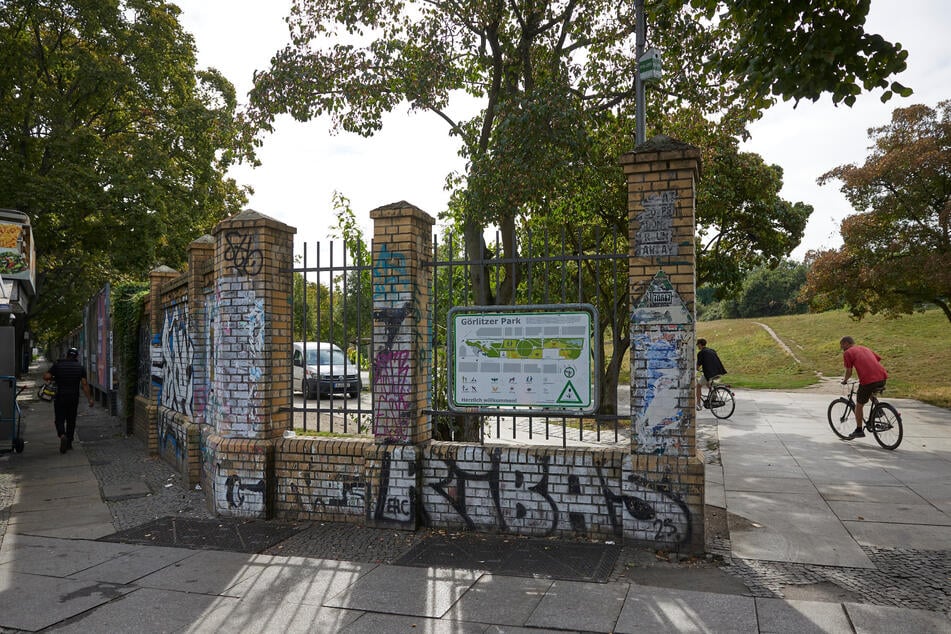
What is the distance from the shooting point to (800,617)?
400 centimetres

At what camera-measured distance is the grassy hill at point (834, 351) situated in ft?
76.8

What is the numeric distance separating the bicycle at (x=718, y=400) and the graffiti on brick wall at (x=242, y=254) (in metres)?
11.4

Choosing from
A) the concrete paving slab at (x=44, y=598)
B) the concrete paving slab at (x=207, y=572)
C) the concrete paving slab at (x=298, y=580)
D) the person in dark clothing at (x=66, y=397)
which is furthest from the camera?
the person in dark clothing at (x=66, y=397)

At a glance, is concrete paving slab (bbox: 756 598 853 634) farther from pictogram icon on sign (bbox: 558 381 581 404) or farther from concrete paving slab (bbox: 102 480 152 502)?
concrete paving slab (bbox: 102 480 152 502)

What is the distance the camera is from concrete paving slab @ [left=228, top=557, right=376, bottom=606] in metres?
4.55

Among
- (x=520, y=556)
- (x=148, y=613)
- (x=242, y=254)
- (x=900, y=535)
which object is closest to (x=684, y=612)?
(x=520, y=556)

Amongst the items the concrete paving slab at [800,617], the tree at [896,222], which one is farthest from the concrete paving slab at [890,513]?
the tree at [896,222]

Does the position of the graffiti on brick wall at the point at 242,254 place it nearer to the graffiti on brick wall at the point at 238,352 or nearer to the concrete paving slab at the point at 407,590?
the graffiti on brick wall at the point at 238,352

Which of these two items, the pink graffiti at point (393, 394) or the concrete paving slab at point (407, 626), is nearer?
the concrete paving slab at point (407, 626)

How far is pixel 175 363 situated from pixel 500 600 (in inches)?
285

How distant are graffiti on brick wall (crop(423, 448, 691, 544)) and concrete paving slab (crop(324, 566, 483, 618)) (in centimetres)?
97

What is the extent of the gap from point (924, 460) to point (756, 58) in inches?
262

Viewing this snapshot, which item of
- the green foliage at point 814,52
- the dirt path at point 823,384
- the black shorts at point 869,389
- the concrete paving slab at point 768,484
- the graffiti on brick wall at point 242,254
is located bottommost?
the dirt path at point 823,384

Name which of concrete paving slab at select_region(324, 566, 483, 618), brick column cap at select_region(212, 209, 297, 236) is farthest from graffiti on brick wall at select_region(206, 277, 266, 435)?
concrete paving slab at select_region(324, 566, 483, 618)
